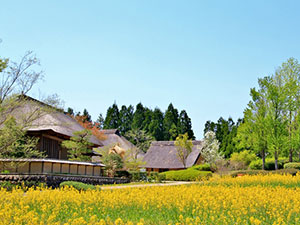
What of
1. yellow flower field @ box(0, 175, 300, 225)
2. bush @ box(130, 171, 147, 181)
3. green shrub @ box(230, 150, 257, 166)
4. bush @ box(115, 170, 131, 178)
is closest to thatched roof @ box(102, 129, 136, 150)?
green shrub @ box(230, 150, 257, 166)

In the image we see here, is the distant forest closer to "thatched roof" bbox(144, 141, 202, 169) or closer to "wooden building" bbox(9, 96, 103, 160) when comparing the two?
"thatched roof" bbox(144, 141, 202, 169)

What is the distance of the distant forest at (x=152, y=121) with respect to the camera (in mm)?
57938

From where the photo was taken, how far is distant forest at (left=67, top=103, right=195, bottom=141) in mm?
57938

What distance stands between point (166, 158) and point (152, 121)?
48.5ft

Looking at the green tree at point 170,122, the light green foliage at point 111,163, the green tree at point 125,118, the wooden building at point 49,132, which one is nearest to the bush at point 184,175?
the light green foliage at point 111,163

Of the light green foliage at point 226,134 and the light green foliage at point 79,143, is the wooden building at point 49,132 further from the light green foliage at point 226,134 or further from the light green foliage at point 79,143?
the light green foliage at point 226,134

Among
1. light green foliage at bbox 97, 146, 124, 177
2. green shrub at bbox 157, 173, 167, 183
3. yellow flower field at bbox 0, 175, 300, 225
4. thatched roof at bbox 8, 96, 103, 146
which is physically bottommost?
green shrub at bbox 157, 173, 167, 183

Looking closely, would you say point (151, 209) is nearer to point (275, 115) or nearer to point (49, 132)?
point (49, 132)

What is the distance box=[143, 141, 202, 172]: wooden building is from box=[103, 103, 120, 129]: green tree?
1586 centimetres

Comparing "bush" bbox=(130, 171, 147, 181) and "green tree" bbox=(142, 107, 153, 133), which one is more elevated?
"green tree" bbox=(142, 107, 153, 133)

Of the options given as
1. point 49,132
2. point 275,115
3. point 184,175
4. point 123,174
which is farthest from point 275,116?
point 49,132

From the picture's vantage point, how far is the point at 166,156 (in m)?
45.0

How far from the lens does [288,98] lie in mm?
30594

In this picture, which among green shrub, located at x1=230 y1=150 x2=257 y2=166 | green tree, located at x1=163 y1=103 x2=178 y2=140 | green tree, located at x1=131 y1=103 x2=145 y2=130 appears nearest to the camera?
green shrub, located at x1=230 y1=150 x2=257 y2=166
